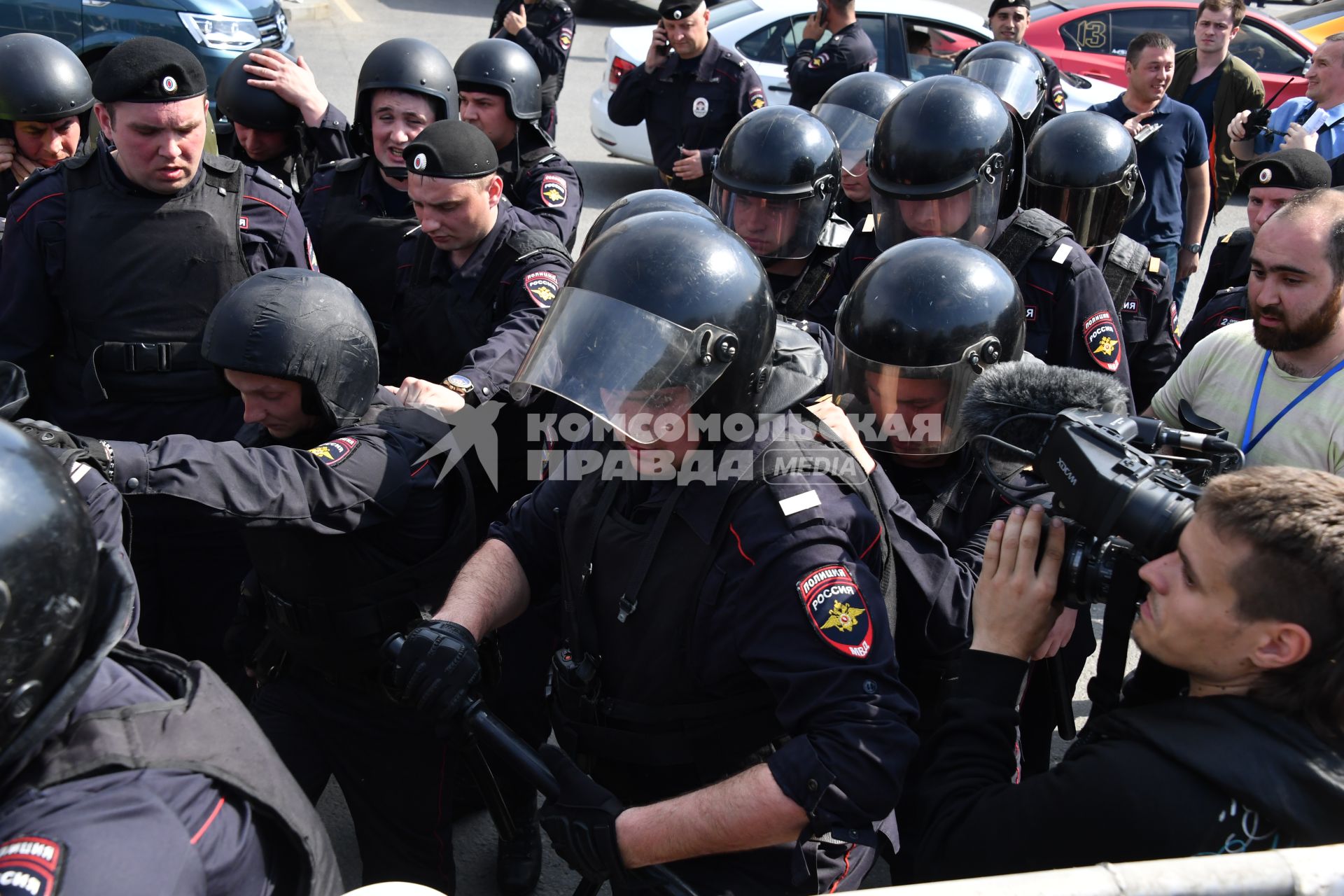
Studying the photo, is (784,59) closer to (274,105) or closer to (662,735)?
(274,105)

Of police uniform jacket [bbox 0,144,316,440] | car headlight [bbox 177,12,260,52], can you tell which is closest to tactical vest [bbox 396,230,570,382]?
police uniform jacket [bbox 0,144,316,440]

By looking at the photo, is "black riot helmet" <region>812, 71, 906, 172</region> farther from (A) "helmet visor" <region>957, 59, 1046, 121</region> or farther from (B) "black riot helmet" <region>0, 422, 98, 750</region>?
(B) "black riot helmet" <region>0, 422, 98, 750</region>

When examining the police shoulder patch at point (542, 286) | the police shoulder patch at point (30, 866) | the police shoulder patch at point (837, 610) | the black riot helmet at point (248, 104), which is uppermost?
the black riot helmet at point (248, 104)

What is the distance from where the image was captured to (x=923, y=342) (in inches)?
109

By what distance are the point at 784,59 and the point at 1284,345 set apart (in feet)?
23.8

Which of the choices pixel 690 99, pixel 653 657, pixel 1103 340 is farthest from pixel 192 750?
pixel 690 99

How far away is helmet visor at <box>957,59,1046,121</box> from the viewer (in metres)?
5.81

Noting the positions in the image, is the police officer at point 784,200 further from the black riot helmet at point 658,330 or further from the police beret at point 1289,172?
the black riot helmet at point 658,330

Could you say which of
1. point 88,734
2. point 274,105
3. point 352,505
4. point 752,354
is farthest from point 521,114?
point 88,734

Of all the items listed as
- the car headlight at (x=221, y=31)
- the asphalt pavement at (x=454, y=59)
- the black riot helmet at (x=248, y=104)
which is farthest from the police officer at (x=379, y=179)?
the car headlight at (x=221, y=31)

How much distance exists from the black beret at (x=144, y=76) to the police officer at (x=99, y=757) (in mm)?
2517

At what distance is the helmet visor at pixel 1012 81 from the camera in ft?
19.1

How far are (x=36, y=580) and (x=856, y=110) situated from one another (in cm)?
462

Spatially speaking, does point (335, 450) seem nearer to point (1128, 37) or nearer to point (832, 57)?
point (832, 57)
